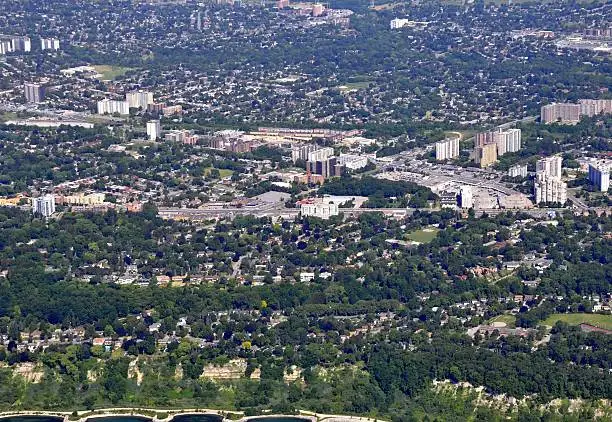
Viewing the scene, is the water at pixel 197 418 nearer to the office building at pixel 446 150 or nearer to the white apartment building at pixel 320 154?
the white apartment building at pixel 320 154

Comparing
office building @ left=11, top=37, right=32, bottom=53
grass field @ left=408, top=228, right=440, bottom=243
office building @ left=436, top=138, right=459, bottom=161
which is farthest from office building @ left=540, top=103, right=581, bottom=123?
office building @ left=11, top=37, right=32, bottom=53

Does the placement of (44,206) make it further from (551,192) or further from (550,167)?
(550,167)

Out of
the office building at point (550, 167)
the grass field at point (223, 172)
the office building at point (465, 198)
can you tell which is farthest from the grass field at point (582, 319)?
the grass field at point (223, 172)

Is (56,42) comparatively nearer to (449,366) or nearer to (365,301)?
(365,301)

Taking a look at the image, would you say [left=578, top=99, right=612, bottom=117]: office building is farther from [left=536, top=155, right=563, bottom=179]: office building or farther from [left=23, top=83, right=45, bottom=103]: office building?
[left=23, top=83, right=45, bottom=103]: office building

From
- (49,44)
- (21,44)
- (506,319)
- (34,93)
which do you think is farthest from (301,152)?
(21,44)

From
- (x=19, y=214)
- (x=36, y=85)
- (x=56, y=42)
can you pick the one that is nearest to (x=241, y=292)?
(x=19, y=214)
